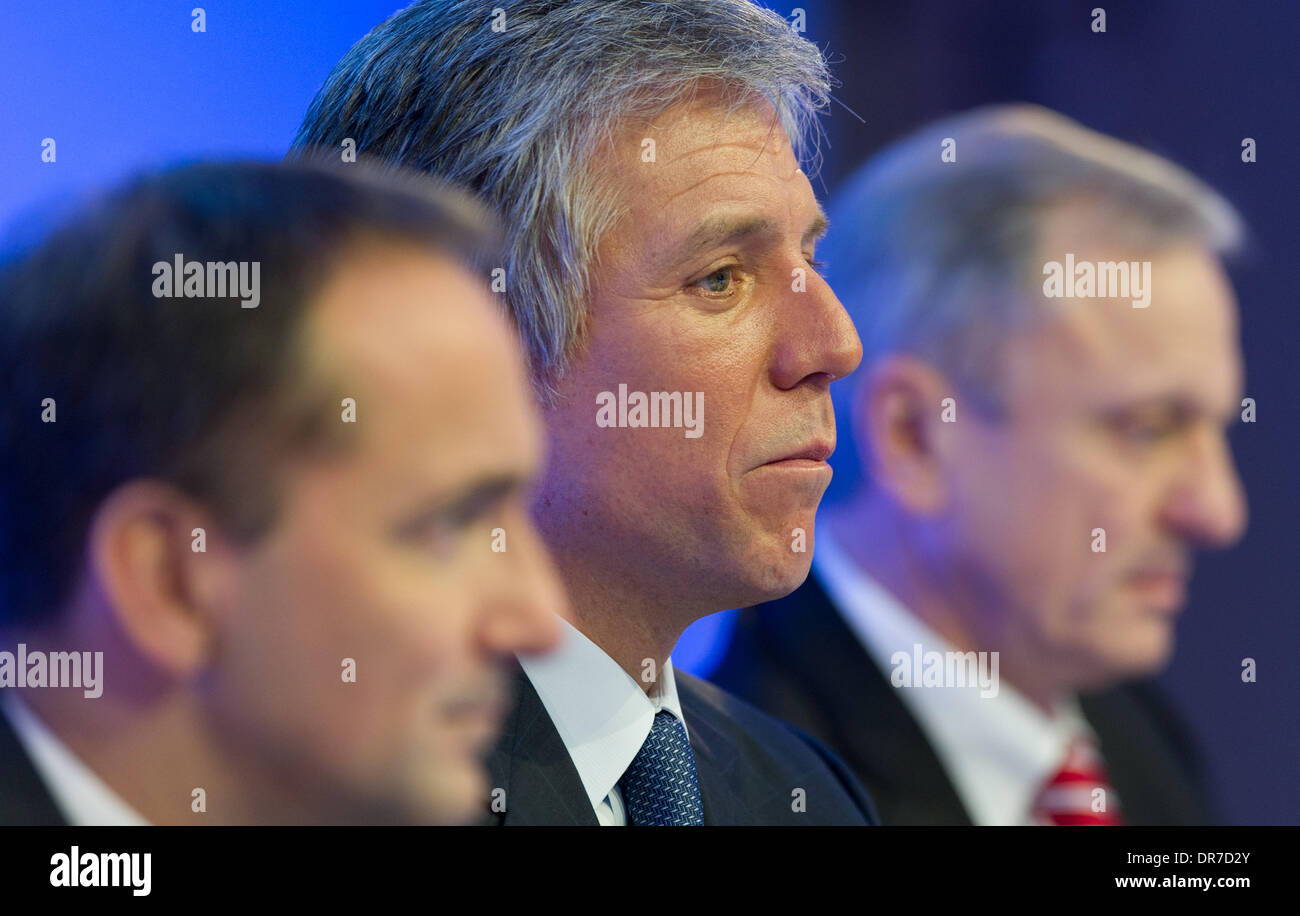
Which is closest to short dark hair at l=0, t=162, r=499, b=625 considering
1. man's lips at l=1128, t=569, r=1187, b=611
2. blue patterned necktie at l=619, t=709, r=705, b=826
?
blue patterned necktie at l=619, t=709, r=705, b=826

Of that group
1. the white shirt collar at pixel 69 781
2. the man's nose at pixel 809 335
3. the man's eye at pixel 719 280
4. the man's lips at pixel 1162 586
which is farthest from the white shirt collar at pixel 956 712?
the white shirt collar at pixel 69 781

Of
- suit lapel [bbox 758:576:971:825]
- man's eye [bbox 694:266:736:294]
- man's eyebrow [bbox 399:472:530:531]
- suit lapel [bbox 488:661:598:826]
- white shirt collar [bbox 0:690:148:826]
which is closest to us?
white shirt collar [bbox 0:690:148:826]

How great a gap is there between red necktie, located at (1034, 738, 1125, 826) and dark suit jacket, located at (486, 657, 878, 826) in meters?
0.32

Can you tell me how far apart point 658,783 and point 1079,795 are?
0.83 m

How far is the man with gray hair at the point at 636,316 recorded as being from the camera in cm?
174

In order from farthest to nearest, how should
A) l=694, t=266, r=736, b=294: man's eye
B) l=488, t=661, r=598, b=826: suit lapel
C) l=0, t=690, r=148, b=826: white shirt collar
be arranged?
1. l=694, t=266, r=736, b=294: man's eye
2. l=488, t=661, r=598, b=826: suit lapel
3. l=0, t=690, r=148, b=826: white shirt collar

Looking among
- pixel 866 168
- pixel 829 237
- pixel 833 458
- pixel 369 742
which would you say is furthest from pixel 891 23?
pixel 369 742

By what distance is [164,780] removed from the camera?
→ 4.77ft

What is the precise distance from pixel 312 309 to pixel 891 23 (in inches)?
46.7

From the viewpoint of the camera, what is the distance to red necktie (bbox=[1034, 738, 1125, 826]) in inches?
85.0

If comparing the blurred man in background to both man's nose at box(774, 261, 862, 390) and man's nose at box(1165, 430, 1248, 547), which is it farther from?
man's nose at box(1165, 430, 1248, 547)

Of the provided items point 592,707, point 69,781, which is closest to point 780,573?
point 592,707

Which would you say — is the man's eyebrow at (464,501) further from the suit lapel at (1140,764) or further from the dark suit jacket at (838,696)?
the suit lapel at (1140,764)
